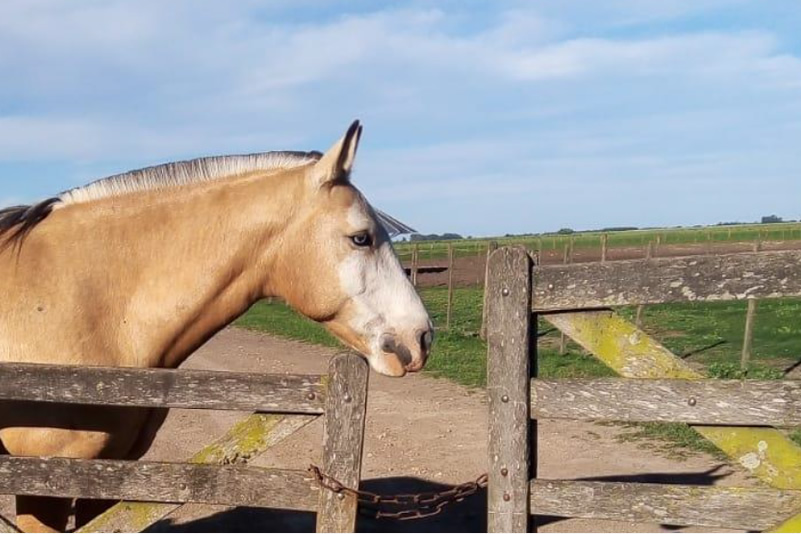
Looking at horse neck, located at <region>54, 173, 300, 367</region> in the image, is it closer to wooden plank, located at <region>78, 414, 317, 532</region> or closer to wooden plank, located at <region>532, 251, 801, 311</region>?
wooden plank, located at <region>78, 414, 317, 532</region>

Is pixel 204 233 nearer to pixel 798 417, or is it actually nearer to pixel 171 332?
pixel 171 332

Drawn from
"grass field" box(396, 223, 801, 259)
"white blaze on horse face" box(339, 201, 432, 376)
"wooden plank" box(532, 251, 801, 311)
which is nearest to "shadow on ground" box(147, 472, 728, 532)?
"white blaze on horse face" box(339, 201, 432, 376)

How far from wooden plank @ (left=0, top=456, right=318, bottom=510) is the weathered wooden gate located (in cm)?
85

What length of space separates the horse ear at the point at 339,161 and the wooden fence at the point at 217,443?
1.14 metres

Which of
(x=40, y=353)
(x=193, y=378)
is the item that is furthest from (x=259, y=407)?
(x=40, y=353)

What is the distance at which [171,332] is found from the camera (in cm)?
386

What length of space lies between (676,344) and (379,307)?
12326 mm

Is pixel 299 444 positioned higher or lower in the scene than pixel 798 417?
lower

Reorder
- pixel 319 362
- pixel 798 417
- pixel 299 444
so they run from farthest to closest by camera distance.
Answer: pixel 319 362, pixel 299 444, pixel 798 417

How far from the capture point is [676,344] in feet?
48.3

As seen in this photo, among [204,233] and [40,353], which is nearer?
[40,353]

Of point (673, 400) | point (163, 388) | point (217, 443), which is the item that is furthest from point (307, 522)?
point (673, 400)

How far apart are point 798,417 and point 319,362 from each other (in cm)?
1247

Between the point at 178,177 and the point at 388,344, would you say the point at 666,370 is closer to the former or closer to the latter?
the point at 388,344
